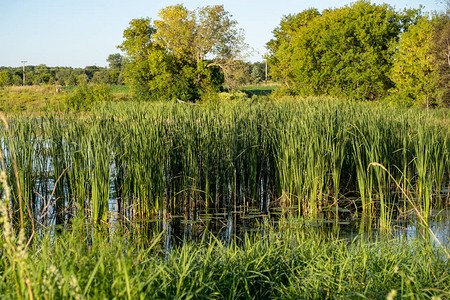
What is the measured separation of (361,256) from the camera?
3242mm

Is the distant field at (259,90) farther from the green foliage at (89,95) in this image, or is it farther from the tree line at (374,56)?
the green foliage at (89,95)

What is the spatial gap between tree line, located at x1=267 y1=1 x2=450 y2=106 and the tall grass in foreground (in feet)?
36.2

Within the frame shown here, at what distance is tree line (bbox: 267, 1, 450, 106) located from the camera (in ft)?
53.1

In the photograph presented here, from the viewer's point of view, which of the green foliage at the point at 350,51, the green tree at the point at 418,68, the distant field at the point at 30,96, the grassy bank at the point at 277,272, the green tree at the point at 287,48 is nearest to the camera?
the grassy bank at the point at 277,272

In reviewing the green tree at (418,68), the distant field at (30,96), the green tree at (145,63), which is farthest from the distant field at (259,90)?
the green tree at (418,68)

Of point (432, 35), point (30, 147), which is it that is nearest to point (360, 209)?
point (30, 147)

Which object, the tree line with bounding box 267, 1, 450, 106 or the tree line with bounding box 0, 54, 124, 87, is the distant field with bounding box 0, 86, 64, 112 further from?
the tree line with bounding box 267, 1, 450, 106

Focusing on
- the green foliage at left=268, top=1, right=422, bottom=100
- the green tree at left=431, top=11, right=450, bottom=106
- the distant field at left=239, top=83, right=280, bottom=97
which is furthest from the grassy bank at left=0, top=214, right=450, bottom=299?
the distant field at left=239, top=83, right=280, bottom=97

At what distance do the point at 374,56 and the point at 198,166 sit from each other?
17.7 m

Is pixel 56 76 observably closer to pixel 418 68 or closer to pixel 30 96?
pixel 30 96

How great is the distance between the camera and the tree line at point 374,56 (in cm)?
1617

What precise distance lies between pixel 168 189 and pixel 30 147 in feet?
6.02

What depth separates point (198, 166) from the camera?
5949 mm

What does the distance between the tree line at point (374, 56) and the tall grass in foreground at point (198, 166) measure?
36.2ft
